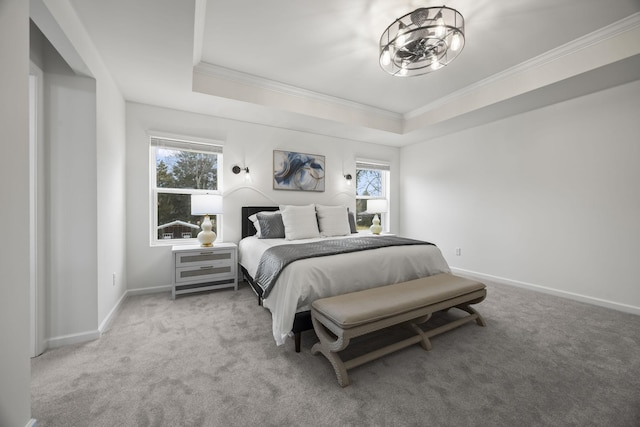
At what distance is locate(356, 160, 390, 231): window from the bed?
7.34ft

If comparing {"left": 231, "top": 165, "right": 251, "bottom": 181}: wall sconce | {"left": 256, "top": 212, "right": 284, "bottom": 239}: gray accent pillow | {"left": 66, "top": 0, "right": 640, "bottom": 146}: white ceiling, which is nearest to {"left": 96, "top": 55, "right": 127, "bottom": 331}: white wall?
{"left": 66, "top": 0, "right": 640, "bottom": 146}: white ceiling

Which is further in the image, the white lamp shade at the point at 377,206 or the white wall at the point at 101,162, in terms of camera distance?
the white lamp shade at the point at 377,206

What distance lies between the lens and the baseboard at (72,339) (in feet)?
6.23

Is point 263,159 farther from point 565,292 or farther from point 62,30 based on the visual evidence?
point 565,292

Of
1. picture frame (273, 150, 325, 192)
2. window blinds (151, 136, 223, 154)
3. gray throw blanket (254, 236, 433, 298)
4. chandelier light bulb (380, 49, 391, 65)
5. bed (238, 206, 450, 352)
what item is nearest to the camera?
bed (238, 206, 450, 352)

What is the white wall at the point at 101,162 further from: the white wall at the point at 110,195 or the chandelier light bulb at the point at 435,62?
the chandelier light bulb at the point at 435,62

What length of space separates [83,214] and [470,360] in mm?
3135

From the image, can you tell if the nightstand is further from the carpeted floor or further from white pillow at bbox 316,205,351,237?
white pillow at bbox 316,205,351,237

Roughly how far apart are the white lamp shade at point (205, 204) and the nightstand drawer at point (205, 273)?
2.20 ft

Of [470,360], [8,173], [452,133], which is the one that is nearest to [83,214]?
[8,173]

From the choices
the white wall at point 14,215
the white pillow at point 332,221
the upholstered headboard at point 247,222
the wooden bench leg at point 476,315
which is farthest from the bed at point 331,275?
the white wall at point 14,215

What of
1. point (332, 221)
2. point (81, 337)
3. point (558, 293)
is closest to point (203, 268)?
point (81, 337)

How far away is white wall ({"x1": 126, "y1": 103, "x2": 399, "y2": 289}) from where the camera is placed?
10.1 ft

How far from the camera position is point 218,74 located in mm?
2887
